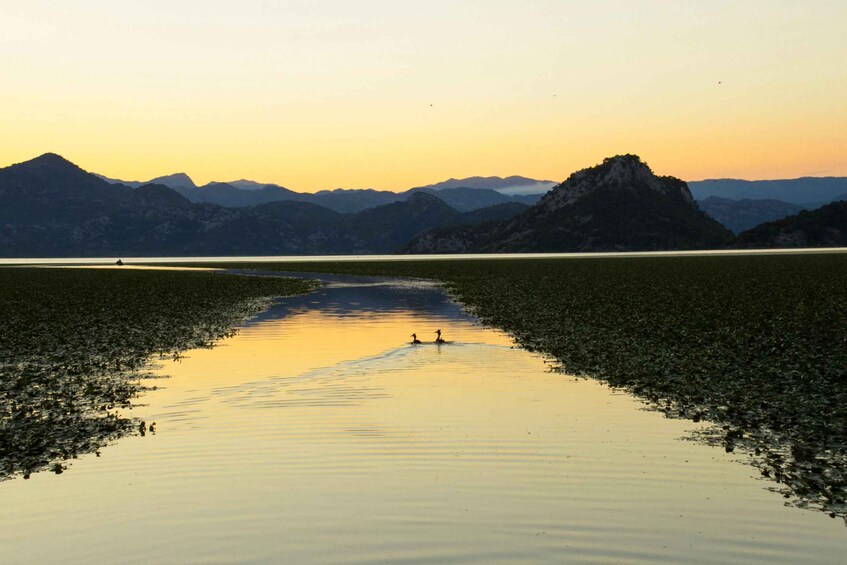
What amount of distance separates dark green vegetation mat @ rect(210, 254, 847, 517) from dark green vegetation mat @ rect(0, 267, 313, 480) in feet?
50.2

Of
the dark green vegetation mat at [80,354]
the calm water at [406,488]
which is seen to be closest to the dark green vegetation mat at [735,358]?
the calm water at [406,488]

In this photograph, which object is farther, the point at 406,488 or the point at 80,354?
the point at 80,354

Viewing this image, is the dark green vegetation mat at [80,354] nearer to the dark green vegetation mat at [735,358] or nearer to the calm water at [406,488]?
the calm water at [406,488]

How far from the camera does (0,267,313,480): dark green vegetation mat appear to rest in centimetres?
2191

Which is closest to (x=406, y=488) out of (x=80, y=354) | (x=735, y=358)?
(x=735, y=358)

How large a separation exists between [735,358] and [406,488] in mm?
21202

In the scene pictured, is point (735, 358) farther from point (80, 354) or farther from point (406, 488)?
point (80, 354)

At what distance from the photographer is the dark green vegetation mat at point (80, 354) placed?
21906 millimetres

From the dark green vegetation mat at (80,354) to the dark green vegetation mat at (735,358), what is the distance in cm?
1530

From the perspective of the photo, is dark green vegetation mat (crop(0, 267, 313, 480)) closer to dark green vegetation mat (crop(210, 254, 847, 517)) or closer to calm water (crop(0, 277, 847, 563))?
calm water (crop(0, 277, 847, 563))

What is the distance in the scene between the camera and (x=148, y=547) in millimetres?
13656

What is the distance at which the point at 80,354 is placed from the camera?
38875mm

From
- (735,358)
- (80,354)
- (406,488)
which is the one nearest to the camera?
(406,488)

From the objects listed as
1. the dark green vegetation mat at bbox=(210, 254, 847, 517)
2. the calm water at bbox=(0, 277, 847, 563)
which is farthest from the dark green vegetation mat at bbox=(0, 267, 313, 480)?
the dark green vegetation mat at bbox=(210, 254, 847, 517)
